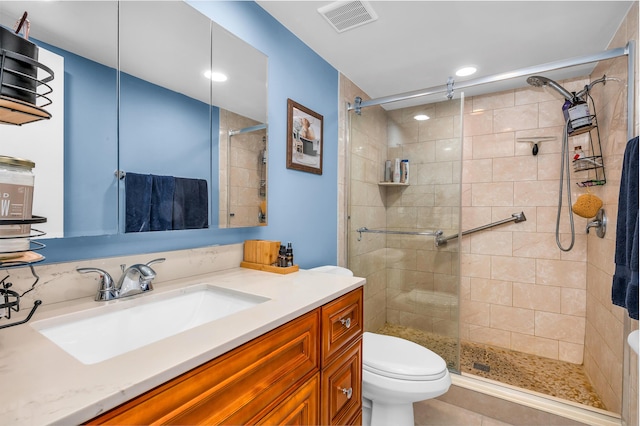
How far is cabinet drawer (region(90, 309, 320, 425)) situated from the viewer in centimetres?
56

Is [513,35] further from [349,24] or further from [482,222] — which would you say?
[482,222]

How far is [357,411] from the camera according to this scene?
129 centimetres

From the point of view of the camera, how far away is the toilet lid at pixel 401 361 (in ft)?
4.82

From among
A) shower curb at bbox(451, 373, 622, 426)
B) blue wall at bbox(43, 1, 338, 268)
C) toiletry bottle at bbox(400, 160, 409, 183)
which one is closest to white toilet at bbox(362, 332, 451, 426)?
shower curb at bbox(451, 373, 622, 426)

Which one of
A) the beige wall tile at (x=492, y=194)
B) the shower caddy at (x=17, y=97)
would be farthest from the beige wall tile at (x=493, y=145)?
the shower caddy at (x=17, y=97)

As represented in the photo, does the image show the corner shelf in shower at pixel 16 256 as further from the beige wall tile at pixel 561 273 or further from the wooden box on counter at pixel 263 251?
the beige wall tile at pixel 561 273

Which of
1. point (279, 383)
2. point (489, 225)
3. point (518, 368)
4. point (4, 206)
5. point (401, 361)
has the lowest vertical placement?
point (518, 368)

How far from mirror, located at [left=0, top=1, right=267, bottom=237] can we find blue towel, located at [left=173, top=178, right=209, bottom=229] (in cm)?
2

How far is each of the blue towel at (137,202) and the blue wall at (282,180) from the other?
6 cm

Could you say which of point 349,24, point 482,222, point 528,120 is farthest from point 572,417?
point 349,24

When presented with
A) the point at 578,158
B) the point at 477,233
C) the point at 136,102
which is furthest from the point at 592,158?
the point at 136,102

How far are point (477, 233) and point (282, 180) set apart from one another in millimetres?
→ 1974

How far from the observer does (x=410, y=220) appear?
2488 mm

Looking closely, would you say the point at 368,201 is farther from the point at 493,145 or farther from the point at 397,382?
the point at 397,382
